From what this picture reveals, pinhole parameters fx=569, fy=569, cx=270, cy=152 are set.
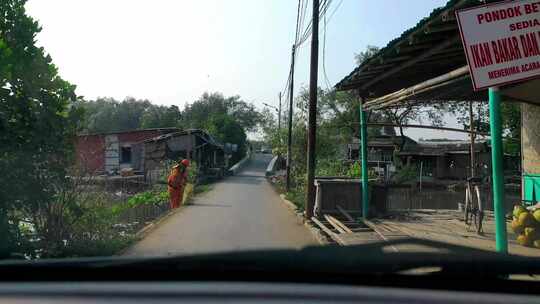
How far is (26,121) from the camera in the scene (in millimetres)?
6832

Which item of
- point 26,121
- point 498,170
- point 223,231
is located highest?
point 26,121

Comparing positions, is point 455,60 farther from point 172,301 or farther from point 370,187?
point 172,301

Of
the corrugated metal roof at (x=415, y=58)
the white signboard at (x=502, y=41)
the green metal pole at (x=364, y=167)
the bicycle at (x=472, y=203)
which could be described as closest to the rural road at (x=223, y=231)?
the green metal pole at (x=364, y=167)

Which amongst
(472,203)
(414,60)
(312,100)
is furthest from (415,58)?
(312,100)

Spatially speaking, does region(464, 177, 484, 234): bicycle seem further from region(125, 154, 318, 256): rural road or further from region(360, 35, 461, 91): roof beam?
region(125, 154, 318, 256): rural road

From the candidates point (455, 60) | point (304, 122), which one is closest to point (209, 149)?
point (304, 122)

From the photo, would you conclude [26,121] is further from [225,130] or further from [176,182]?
[225,130]

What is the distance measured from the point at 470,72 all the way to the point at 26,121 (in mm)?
5064

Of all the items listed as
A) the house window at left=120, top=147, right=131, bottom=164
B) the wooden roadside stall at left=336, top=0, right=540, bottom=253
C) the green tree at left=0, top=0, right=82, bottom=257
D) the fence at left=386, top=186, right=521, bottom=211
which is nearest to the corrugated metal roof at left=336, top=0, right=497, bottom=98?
the wooden roadside stall at left=336, top=0, right=540, bottom=253

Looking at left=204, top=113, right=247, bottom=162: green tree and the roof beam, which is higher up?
left=204, top=113, right=247, bottom=162: green tree

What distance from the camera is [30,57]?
6680 millimetres

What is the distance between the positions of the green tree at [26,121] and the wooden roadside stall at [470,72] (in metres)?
4.46

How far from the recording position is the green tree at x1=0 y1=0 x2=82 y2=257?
643cm

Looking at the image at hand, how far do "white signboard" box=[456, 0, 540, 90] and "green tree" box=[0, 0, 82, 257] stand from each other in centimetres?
473
